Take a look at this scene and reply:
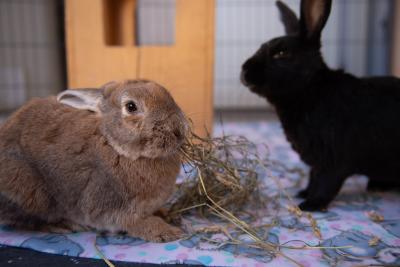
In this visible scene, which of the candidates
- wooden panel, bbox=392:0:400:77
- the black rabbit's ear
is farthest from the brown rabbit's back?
wooden panel, bbox=392:0:400:77

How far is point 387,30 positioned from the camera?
2975mm

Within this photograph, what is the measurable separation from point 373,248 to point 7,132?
0.99m

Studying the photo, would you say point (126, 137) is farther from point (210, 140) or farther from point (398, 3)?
point (398, 3)

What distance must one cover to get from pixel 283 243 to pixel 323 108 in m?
0.49

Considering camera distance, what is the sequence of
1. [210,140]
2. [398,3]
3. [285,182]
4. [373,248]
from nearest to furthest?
[373,248] → [210,140] → [285,182] → [398,3]

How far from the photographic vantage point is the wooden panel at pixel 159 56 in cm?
173

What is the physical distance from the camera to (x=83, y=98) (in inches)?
39.7

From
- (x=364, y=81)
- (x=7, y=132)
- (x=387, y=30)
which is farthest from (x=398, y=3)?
(x=7, y=132)

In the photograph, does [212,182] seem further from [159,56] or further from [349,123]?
[159,56]

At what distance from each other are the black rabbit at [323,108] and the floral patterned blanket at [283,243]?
0.42ft

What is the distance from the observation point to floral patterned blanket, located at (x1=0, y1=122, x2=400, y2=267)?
2.83 feet

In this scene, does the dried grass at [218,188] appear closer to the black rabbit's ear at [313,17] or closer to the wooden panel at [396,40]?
the black rabbit's ear at [313,17]

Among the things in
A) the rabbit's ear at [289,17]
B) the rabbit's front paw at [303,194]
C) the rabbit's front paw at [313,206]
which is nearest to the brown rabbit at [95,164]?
the rabbit's front paw at [313,206]

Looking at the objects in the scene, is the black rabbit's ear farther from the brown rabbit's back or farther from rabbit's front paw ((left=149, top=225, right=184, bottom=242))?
rabbit's front paw ((left=149, top=225, right=184, bottom=242))
